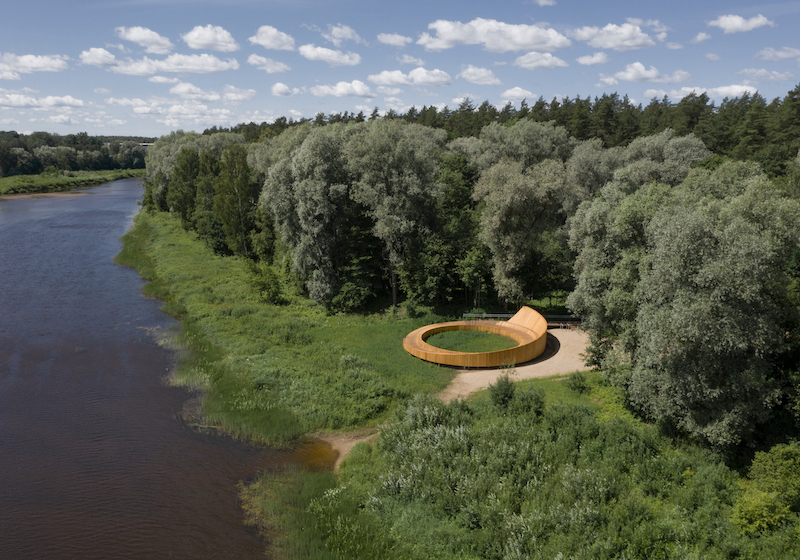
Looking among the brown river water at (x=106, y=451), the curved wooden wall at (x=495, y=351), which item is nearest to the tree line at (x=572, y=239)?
the curved wooden wall at (x=495, y=351)

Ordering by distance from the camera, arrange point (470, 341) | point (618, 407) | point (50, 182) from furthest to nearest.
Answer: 1. point (50, 182)
2. point (470, 341)
3. point (618, 407)

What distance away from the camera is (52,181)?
130 m

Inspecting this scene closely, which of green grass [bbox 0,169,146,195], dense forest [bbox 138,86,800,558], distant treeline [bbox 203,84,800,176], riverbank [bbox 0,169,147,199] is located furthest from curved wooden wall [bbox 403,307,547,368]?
green grass [bbox 0,169,146,195]

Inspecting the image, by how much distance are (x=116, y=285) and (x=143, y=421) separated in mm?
28097

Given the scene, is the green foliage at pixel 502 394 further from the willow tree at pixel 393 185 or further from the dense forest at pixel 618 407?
the willow tree at pixel 393 185

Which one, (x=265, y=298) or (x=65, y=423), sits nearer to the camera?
(x=65, y=423)

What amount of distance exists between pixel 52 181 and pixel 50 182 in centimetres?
155

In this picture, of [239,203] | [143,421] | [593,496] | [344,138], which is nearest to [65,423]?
[143,421]

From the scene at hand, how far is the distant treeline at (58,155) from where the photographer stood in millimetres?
140625

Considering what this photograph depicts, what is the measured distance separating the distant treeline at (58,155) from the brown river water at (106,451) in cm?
13147

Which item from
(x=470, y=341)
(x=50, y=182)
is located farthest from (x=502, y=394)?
(x=50, y=182)

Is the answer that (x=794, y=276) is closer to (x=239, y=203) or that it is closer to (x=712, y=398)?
(x=712, y=398)

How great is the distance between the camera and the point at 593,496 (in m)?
16.3

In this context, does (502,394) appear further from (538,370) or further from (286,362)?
(286,362)
